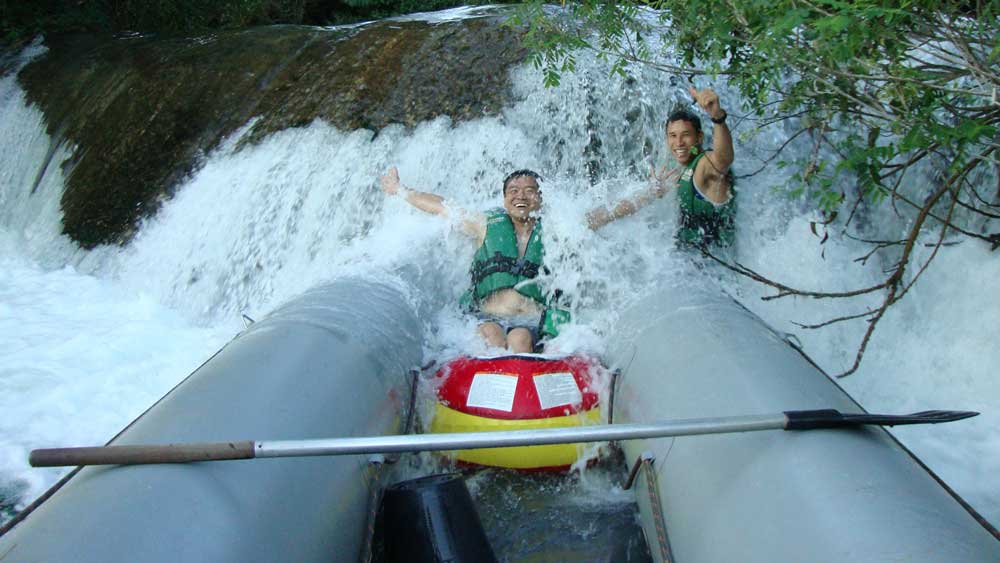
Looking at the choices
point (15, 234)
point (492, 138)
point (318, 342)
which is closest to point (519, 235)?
point (492, 138)

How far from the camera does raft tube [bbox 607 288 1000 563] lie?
4.85ft

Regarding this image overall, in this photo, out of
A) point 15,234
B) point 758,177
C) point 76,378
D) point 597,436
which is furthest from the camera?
point 15,234

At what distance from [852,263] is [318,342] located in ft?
10.2

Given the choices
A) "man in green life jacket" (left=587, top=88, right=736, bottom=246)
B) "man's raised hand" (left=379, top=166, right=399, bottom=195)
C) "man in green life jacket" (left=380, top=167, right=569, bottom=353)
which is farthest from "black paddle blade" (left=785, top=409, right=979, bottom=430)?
"man's raised hand" (left=379, top=166, right=399, bottom=195)

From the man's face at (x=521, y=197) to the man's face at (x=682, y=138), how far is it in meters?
0.82

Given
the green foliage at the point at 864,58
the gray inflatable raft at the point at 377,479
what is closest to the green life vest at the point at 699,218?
the green foliage at the point at 864,58

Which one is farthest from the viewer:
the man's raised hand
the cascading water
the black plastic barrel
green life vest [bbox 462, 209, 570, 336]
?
the man's raised hand

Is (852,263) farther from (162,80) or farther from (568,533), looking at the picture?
(162,80)

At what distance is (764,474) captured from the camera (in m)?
1.75

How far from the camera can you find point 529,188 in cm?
390

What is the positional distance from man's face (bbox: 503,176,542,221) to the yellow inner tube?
1.37 meters

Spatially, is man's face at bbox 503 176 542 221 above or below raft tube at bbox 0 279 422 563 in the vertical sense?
above

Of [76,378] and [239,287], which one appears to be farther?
[239,287]

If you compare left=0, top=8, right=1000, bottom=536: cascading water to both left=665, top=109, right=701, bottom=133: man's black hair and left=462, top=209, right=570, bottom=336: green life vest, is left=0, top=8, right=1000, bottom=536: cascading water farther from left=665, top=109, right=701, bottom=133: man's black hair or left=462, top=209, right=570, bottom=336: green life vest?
left=665, top=109, right=701, bottom=133: man's black hair
